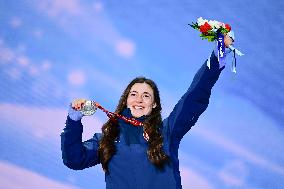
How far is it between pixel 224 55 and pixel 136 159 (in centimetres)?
121

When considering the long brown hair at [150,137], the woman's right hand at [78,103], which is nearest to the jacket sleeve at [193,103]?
the long brown hair at [150,137]

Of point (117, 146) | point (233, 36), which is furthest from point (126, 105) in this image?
point (233, 36)

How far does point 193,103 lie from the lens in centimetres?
477

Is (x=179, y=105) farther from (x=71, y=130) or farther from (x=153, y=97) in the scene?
(x=71, y=130)

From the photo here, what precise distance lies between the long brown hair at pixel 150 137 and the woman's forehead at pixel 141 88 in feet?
0.24

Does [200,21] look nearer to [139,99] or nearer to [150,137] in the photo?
[139,99]

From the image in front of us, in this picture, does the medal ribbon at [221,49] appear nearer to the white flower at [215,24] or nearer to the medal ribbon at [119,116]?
the white flower at [215,24]

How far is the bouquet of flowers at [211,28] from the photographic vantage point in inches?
184

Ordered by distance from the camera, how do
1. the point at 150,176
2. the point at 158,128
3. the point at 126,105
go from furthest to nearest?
the point at 126,105
the point at 158,128
the point at 150,176

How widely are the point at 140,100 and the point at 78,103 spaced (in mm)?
687

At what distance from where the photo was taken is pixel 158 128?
492cm

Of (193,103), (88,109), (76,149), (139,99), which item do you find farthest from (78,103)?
(193,103)

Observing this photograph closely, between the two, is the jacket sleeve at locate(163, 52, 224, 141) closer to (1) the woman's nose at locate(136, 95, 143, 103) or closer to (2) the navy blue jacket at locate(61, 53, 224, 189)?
(2) the navy blue jacket at locate(61, 53, 224, 189)

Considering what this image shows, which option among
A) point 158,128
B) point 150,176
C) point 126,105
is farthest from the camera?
point 126,105
